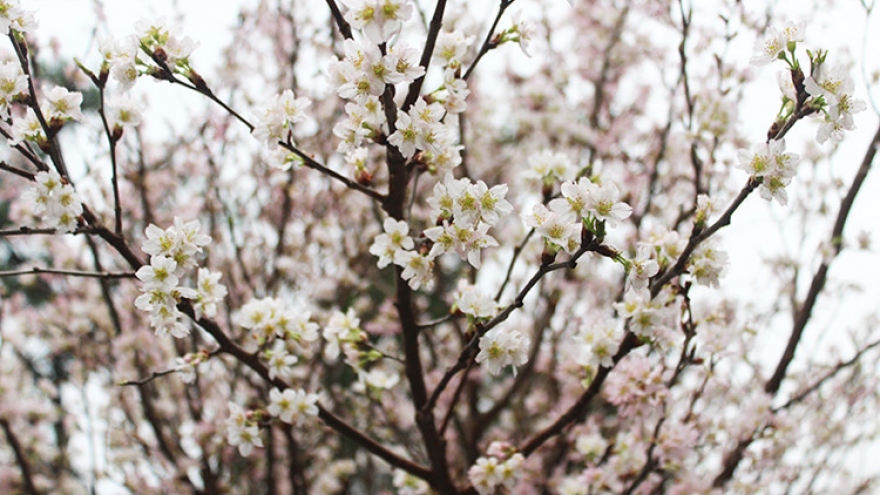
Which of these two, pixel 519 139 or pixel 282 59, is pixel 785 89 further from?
pixel 519 139

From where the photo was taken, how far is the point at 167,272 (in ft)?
5.40

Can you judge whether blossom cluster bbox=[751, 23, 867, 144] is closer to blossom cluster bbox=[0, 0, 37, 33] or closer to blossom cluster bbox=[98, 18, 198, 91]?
blossom cluster bbox=[98, 18, 198, 91]

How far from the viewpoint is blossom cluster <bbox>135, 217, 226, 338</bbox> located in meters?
1.64

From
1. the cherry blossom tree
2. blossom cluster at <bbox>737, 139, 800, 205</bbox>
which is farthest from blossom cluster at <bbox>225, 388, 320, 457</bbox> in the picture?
blossom cluster at <bbox>737, 139, 800, 205</bbox>

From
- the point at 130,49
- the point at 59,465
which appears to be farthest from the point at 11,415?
the point at 130,49

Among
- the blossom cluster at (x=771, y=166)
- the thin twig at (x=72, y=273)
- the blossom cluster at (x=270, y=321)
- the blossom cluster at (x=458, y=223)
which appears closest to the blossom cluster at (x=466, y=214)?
the blossom cluster at (x=458, y=223)

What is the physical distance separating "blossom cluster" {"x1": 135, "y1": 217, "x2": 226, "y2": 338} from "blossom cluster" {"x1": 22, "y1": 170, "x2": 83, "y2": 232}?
0.65 ft

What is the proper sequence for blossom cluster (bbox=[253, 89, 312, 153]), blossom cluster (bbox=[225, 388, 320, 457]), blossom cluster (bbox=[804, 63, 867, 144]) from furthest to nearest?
blossom cluster (bbox=[225, 388, 320, 457])
blossom cluster (bbox=[253, 89, 312, 153])
blossom cluster (bbox=[804, 63, 867, 144])

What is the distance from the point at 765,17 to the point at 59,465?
17.1 ft

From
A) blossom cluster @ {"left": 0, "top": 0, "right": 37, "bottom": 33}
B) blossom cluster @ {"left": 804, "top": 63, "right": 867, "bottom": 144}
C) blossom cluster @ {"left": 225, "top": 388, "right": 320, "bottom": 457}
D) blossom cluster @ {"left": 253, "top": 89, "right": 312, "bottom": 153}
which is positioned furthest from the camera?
blossom cluster @ {"left": 225, "top": 388, "right": 320, "bottom": 457}

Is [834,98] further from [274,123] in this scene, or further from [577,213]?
[274,123]

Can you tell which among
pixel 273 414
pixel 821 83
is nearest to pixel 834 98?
pixel 821 83

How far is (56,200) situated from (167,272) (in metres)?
0.33

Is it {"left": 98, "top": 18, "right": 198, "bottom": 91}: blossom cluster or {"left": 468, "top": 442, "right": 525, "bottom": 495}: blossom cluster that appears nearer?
{"left": 98, "top": 18, "right": 198, "bottom": 91}: blossom cluster
